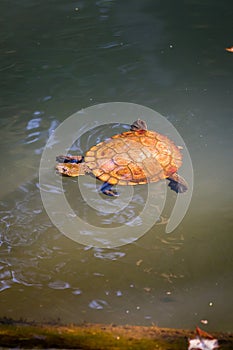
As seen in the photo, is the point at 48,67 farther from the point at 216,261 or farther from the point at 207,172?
the point at 216,261

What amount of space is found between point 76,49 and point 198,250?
10.2 ft

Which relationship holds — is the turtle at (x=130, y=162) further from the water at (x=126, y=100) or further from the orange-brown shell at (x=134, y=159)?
the water at (x=126, y=100)

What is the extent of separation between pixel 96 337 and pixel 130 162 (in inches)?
58.1

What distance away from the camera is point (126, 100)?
3867 millimetres

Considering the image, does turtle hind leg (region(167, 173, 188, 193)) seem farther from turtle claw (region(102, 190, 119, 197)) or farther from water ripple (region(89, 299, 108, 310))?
water ripple (region(89, 299, 108, 310))

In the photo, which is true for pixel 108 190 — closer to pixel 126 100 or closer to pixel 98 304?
pixel 98 304

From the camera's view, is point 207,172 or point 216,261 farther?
point 207,172

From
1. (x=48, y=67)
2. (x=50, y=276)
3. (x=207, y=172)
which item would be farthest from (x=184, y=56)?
(x=50, y=276)

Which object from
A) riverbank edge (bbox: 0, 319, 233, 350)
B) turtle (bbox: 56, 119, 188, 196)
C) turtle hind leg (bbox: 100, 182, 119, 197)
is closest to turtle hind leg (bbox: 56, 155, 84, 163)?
turtle (bbox: 56, 119, 188, 196)

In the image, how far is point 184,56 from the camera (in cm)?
448

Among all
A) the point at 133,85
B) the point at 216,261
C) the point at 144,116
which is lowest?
the point at 216,261

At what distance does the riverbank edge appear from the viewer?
1.77m

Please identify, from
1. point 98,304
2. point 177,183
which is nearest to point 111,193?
point 177,183

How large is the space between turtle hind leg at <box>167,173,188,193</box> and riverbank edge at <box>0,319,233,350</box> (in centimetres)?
117
